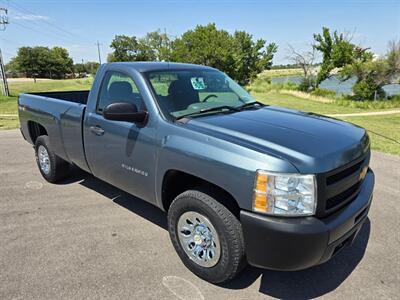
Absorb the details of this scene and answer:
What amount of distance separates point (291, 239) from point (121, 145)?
1.99 meters

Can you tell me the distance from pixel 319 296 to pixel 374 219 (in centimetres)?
181

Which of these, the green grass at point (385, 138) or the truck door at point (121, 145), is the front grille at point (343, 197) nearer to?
the truck door at point (121, 145)

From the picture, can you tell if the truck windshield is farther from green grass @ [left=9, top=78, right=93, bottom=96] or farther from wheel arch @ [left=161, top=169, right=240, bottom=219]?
green grass @ [left=9, top=78, right=93, bottom=96]

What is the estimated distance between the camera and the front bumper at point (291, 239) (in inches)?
88.2

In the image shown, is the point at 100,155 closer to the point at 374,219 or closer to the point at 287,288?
the point at 287,288

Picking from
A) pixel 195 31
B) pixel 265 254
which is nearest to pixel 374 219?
pixel 265 254

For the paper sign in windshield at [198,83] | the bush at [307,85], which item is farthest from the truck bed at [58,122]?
the bush at [307,85]

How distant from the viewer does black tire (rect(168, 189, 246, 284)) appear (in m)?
2.52

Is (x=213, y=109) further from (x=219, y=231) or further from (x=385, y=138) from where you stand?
(x=385, y=138)

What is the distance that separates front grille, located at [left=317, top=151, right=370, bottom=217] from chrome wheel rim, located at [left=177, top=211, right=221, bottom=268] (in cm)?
89

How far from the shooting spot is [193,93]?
352 cm

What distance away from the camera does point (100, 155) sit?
3760mm

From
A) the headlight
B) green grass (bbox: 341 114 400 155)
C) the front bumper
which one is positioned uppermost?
the headlight

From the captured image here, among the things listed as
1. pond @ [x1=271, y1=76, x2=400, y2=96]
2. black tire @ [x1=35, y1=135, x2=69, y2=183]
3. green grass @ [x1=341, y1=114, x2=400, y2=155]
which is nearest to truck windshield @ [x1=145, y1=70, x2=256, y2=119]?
black tire @ [x1=35, y1=135, x2=69, y2=183]
